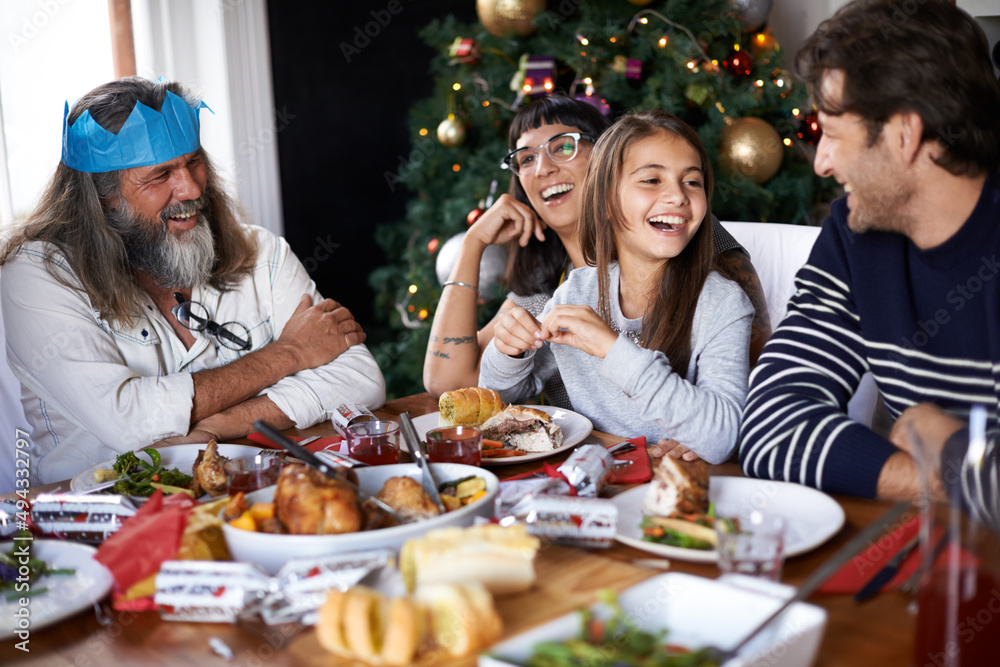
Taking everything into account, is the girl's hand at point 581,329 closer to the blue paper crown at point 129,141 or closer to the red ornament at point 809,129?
the blue paper crown at point 129,141

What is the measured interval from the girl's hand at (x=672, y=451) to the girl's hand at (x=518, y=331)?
41 cm

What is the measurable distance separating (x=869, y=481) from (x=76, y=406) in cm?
177

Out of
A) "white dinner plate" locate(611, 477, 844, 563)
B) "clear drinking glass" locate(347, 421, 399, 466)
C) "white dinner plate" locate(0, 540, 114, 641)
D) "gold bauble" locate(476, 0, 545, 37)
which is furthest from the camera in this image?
"gold bauble" locate(476, 0, 545, 37)

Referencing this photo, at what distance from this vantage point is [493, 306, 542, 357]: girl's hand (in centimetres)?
199

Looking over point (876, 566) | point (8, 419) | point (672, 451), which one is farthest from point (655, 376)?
point (8, 419)

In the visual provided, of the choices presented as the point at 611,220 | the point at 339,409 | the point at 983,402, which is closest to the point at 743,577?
the point at 983,402

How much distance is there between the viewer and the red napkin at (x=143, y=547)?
41.1 inches

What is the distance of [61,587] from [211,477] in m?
0.37

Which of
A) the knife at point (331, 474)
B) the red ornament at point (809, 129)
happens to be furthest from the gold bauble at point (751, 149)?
the knife at point (331, 474)

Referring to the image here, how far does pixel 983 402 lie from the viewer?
155 cm

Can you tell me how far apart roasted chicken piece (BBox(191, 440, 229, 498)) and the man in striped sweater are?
94 centimetres

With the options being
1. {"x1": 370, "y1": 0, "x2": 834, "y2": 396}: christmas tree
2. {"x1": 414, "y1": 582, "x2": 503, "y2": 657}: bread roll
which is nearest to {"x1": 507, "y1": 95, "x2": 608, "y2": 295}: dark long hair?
{"x1": 370, "y1": 0, "x2": 834, "y2": 396}: christmas tree

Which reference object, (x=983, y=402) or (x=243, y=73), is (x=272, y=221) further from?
(x=983, y=402)

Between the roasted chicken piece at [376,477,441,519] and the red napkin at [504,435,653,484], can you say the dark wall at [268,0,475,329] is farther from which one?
the roasted chicken piece at [376,477,441,519]
